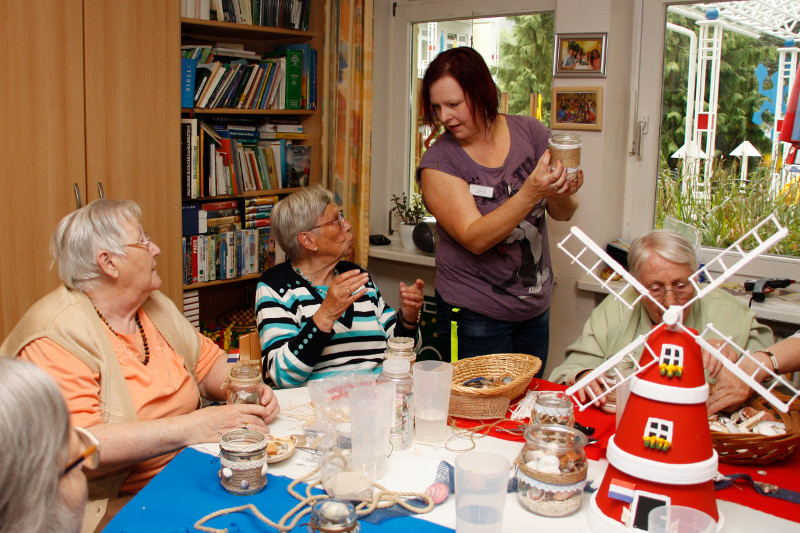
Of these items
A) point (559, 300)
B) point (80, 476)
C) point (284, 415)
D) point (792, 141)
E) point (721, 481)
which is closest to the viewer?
point (80, 476)

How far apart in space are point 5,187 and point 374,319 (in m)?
1.40

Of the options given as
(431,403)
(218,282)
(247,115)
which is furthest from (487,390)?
(247,115)

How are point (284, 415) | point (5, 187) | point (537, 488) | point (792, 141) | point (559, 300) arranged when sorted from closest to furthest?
point (537, 488)
point (284, 415)
point (5, 187)
point (792, 141)
point (559, 300)

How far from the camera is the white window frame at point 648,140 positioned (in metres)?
3.12

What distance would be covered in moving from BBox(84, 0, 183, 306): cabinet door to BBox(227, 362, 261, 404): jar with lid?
1.46m

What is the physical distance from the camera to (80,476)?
3.29 feet

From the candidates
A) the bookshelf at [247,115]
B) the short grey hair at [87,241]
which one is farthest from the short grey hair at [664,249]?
the bookshelf at [247,115]

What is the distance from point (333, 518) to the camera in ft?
4.06

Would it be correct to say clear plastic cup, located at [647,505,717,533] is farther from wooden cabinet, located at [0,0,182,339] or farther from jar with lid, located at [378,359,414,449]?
wooden cabinet, located at [0,0,182,339]

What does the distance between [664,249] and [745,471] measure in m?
0.64

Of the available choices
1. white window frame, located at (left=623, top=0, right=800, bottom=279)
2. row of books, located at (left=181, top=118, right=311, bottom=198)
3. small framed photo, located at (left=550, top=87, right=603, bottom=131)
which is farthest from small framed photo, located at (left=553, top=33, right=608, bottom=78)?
row of books, located at (left=181, top=118, right=311, bottom=198)

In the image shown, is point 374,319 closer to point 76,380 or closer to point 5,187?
point 76,380

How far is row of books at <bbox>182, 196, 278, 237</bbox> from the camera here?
3.43 m

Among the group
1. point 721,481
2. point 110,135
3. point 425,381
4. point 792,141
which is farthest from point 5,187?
point 792,141
